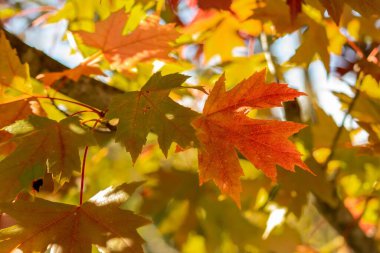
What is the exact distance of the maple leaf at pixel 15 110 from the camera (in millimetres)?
1058

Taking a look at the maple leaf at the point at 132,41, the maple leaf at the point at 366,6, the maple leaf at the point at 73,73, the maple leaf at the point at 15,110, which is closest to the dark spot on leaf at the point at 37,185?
the maple leaf at the point at 15,110

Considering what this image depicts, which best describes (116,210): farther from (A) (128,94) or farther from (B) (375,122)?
(B) (375,122)

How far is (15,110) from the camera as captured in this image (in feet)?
3.51

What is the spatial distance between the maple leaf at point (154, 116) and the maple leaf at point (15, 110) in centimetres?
25

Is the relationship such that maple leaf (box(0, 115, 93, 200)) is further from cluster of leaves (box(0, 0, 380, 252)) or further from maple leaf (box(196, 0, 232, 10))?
maple leaf (box(196, 0, 232, 10))

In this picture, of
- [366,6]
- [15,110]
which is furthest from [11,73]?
[366,6]

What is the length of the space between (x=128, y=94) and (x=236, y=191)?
26cm

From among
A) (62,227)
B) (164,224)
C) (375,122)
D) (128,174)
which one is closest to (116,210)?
(62,227)

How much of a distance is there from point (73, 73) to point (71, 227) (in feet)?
1.30

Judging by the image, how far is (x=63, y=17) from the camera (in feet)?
5.47

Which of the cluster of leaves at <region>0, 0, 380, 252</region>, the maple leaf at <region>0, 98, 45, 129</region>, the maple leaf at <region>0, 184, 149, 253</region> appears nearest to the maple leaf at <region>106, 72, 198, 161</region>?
the cluster of leaves at <region>0, 0, 380, 252</region>

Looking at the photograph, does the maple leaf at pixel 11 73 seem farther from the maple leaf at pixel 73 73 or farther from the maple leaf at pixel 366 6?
the maple leaf at pixel 366 6

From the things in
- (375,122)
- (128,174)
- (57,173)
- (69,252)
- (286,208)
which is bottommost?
(128,174)

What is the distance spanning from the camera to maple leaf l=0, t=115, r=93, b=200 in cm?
89
